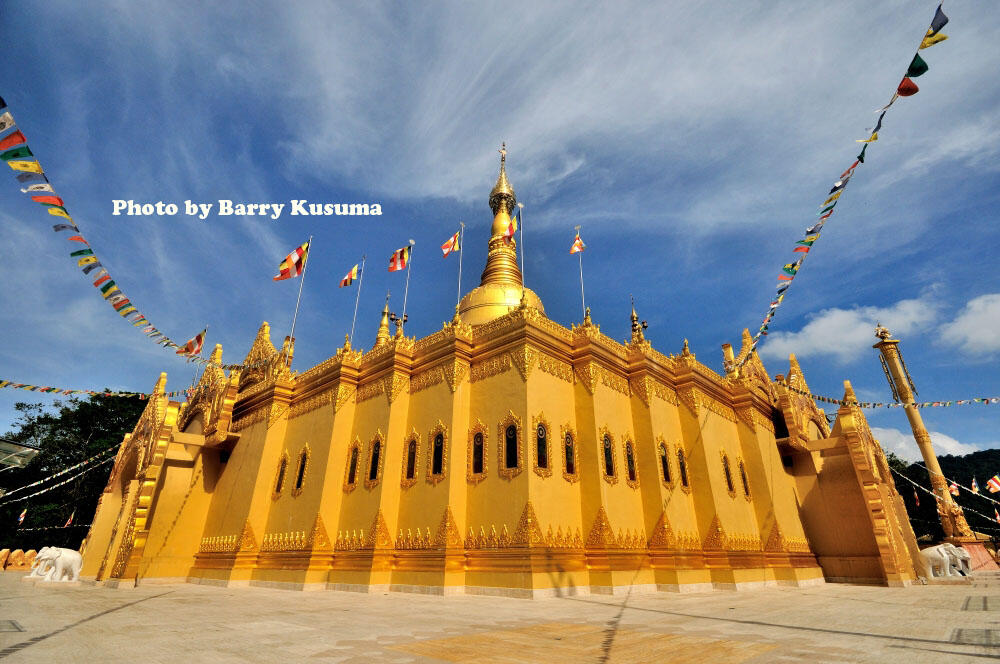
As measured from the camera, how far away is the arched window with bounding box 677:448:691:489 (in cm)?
1647

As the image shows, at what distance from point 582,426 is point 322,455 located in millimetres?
8928

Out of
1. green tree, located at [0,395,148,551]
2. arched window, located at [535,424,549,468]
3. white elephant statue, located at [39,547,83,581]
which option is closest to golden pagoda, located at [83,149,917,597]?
arched window, located at [535,424,549,468]

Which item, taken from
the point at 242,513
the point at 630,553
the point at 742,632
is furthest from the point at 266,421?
the point at 742,632

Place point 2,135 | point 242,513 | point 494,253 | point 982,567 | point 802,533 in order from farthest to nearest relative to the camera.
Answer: point 982,567 < point 494,253 < point 802,533 < point 242,513 < point 2,135

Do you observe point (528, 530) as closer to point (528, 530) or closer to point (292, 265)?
point (528, 530)

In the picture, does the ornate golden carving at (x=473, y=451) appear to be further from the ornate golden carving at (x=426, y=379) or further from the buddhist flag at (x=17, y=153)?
the buddhist flag at (x=17, y=153)

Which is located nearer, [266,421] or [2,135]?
[2,135]

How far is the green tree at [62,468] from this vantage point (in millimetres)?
35812

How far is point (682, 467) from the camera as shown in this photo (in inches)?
659

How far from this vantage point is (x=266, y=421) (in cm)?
1962

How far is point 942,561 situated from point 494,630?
70.3 ft

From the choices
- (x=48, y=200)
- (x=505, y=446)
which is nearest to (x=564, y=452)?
(x=505, y=446)

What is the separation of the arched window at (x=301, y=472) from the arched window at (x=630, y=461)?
11.0 meters

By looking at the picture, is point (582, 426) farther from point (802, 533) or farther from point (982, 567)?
point (982, 567)
